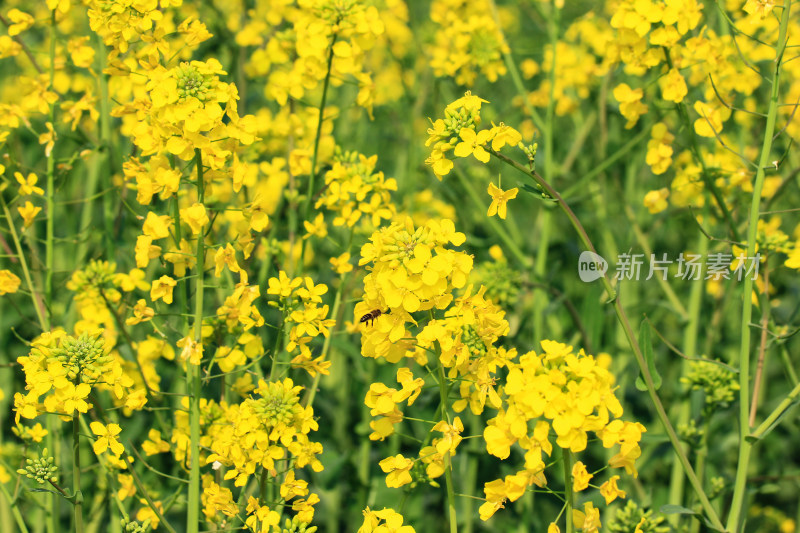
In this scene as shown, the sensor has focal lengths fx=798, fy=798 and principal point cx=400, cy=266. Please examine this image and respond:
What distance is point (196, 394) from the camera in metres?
2.05

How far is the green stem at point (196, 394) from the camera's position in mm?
1997

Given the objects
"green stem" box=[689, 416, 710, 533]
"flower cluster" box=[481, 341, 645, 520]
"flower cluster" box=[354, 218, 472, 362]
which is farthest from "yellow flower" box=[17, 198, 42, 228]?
"green stem" box=[689, 416, 710, 533]

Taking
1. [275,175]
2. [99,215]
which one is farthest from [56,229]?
[275,175]

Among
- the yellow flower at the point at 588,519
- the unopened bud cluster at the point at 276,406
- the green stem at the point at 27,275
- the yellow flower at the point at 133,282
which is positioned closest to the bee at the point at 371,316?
the unopened bud cluster at the point at 276,406

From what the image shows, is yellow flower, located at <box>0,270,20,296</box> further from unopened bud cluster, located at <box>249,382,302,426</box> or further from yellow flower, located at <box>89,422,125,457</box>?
unopened bud cluster, located at <box>249,382,302,426</box>

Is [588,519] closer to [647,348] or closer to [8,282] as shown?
[647,348]

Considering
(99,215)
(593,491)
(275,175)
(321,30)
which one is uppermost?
(321,30)

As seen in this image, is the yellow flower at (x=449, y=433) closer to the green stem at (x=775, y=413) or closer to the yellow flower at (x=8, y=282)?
the green stem at (x=775, y=413)

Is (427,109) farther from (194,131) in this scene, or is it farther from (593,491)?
(194,131)

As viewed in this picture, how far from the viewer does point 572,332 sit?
161 inches

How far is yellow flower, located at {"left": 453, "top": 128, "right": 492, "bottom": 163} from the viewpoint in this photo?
181 centimetres

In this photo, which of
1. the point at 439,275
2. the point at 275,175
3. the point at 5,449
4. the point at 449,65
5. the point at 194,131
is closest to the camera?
the point at 439,275

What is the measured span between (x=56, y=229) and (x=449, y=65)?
2.32m

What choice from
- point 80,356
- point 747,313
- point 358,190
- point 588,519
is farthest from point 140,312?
point 747,313
